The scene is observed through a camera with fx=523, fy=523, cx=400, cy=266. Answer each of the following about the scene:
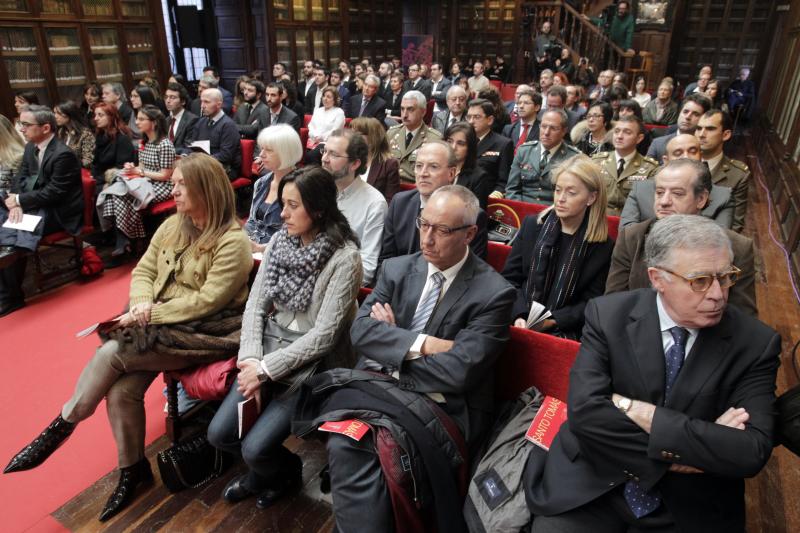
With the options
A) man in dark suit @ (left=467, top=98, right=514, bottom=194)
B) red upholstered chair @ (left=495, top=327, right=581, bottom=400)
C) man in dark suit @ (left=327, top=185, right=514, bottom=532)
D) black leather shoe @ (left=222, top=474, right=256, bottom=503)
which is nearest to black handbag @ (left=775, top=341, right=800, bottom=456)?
red upholstered chair @ (left=495, top=327, right=581, bottom=400)

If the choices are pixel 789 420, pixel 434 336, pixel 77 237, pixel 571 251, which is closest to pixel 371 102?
pixel 77 237

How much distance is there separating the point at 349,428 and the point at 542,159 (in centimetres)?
291

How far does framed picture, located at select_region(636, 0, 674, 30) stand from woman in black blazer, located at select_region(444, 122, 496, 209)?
11.5 m

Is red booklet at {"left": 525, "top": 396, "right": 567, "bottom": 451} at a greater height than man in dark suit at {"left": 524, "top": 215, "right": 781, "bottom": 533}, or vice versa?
man in dark suit at {"left": 524, "top": 215, "right": 781, "bottom": 533}

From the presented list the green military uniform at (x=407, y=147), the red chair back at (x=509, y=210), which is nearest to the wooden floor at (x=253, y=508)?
the red chair back at (x=509, y=210)

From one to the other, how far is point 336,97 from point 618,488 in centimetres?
604

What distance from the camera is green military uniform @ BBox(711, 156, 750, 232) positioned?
3.30 meters

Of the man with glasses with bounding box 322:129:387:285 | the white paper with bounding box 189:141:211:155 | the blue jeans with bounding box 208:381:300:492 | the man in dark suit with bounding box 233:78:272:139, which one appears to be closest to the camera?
the blue jeans with bounding box 208:381:300:492

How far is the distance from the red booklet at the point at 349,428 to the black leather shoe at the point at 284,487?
545 millimetres

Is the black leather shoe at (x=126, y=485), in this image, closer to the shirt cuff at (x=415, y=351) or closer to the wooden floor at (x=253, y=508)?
the wooden floor at (x=253, y=508)

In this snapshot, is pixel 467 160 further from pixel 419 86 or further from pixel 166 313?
pixel 419 86

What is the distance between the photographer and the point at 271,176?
11.2ft

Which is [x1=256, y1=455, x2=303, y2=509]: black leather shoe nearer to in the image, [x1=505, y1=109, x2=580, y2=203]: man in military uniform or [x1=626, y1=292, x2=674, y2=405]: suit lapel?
[x1=626, y1=292, x2=674, y2=405]: suit lapel

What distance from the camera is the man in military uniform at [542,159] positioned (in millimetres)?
3922
